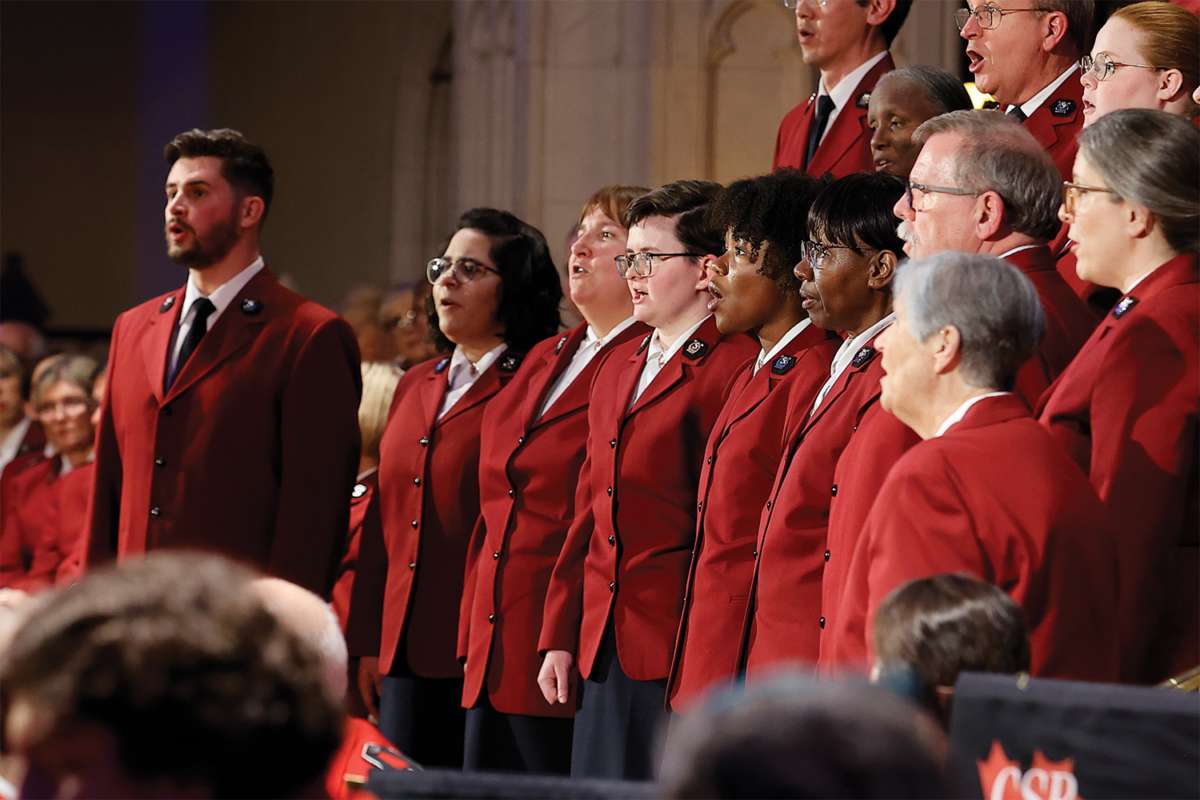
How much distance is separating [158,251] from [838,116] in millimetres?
9097

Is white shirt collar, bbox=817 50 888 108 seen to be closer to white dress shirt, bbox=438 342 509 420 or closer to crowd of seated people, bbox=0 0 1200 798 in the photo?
crowd of seated people, bbox=0 0 1200 798

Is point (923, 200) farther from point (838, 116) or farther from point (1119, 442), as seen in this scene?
point (838, 116)

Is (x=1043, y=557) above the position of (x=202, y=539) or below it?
above

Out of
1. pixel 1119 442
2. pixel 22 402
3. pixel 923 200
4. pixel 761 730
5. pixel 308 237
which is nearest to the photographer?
pixel 761 730

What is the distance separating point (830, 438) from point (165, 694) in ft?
6.95

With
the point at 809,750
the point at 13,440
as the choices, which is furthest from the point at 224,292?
the point at 809,750

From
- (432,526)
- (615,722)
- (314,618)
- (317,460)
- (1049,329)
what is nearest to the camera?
(314,618)

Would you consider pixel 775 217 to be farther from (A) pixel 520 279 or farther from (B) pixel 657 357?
(A) pixel 520 279

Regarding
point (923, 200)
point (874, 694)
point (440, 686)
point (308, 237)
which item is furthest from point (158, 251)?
point (874, 694)

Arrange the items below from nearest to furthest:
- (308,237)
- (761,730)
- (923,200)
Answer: (761,730)
(923,200)
(308,237)

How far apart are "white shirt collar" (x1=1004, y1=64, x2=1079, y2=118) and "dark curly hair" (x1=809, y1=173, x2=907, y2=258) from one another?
0.62 meters

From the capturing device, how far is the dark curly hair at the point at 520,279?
4.48 metres

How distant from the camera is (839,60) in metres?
4.46

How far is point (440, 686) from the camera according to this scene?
4.28m
